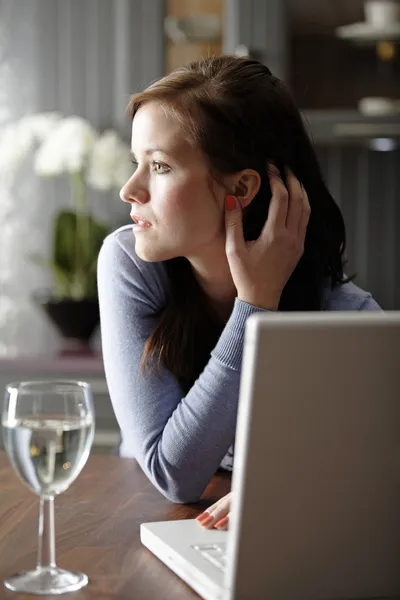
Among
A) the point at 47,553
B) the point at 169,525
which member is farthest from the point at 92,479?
the point at 47,553

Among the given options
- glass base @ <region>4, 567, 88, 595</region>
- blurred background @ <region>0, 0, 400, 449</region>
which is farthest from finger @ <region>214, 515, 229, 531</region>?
blurred background @ <region>0, 0, 400, 449</region>

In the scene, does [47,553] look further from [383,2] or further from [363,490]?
[383,2]

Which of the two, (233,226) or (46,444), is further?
(233,226)

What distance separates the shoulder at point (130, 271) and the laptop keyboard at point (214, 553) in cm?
62

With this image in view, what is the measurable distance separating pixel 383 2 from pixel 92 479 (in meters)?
2.12

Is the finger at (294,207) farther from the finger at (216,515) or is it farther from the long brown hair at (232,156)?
the finger at (216,515)

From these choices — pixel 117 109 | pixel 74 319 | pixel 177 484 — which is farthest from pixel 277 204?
pixel 117 109

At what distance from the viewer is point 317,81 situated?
3105mm

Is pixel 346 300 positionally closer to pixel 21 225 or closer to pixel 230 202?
pixel 230 202

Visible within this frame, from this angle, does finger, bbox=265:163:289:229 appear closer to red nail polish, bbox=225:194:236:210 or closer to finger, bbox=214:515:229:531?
red nail polish, bbox=225:194:236:210

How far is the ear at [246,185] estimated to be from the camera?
1546mm

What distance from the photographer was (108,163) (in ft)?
10.1

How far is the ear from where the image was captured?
1.55 meters

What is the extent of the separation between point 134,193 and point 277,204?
0.21 meters
